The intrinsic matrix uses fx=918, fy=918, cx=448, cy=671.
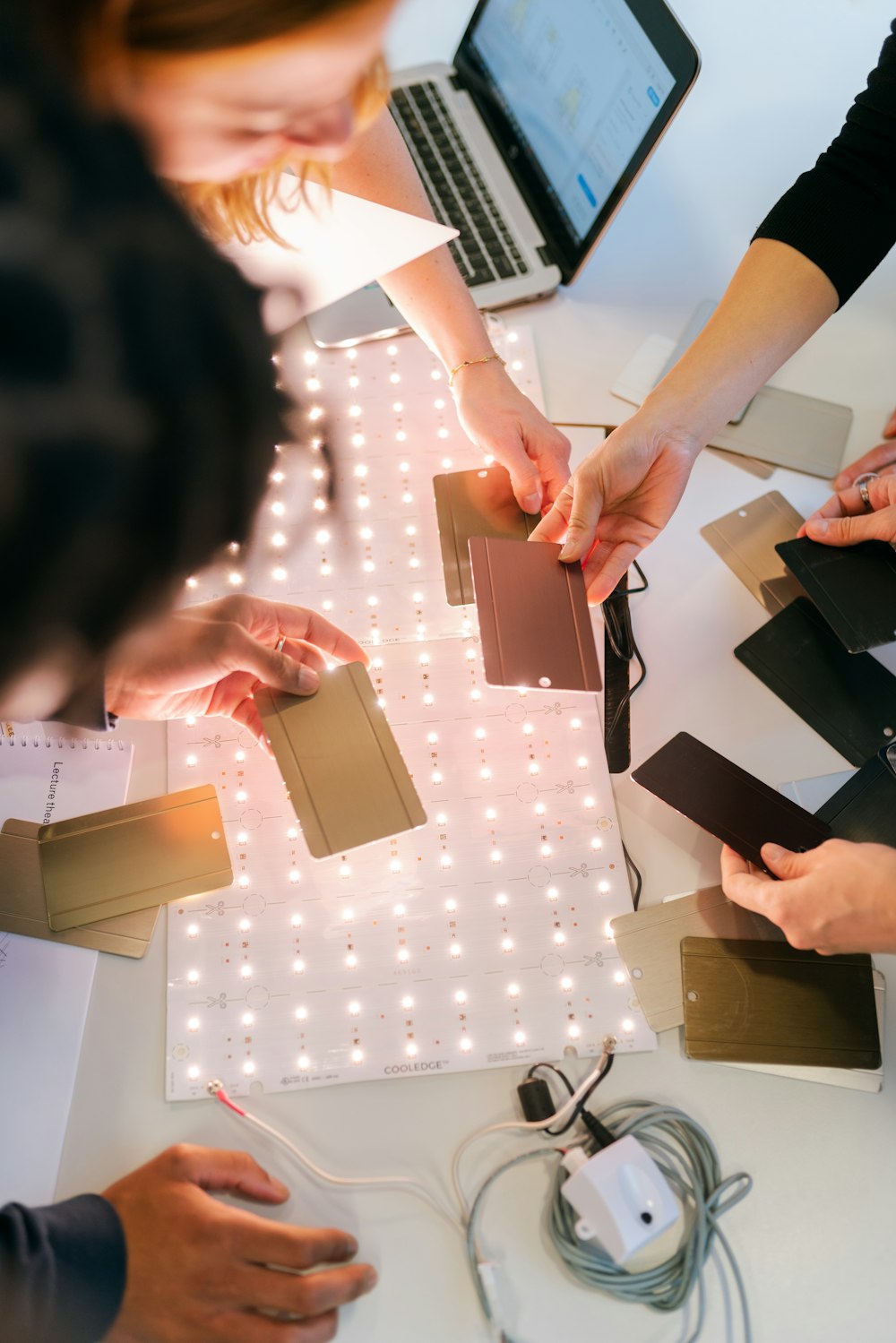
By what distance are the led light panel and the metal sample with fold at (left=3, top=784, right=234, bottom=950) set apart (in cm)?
3

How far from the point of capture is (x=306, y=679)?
1.11 meters

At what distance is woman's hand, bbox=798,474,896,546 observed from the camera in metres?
1.25

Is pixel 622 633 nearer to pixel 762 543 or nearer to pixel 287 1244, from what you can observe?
pixel 762 543

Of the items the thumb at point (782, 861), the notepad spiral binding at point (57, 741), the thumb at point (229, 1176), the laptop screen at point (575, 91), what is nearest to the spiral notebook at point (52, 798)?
the notepad spiral binding at point (57, 741)

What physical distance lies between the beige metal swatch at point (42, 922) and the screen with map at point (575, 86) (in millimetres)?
1261

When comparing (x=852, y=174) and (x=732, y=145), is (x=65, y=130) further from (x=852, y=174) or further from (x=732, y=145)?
(x=732, y=145)

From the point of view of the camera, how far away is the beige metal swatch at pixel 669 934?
110 centimetres

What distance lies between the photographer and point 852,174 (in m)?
1.29

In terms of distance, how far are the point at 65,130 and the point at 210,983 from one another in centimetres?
89

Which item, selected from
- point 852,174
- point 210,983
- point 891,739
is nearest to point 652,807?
point 891,739

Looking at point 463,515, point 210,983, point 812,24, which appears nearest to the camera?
point 210,983

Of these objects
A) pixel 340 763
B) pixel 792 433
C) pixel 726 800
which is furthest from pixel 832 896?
pixel 792 433

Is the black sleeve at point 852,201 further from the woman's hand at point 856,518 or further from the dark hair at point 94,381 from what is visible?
the dark hair at point 94,381

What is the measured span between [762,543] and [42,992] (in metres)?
1.16
